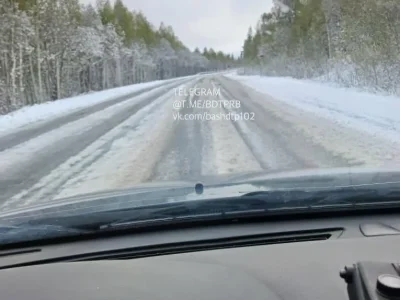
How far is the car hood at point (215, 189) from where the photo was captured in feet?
5.96

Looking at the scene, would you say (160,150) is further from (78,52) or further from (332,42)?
(78,52)

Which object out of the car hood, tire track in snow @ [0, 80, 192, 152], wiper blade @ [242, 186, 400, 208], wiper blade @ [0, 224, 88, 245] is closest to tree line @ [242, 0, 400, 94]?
tire track in snow @ [0, 80, 192, 152]

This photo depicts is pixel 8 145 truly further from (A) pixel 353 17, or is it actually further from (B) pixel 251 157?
(A) pixel 353 17

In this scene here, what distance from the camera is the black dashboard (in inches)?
45.3

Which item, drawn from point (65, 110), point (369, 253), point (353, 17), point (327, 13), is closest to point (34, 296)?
point (369, 253)

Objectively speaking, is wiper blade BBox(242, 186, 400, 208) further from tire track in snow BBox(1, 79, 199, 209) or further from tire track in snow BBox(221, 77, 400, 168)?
tire track in snow BBox(1, 79, 199, 209)

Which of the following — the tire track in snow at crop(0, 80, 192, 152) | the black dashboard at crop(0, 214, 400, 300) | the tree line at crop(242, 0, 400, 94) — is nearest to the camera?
the black dashboard at crop(0, 214, 400, 300)

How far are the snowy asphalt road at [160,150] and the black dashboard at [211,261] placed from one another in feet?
5.82

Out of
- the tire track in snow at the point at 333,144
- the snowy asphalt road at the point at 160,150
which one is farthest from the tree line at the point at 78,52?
the tire track in snow at the point at 333,144

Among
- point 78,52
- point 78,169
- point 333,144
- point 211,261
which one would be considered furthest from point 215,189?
point 78,52

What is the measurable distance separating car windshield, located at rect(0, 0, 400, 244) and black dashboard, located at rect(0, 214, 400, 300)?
12 centimetres

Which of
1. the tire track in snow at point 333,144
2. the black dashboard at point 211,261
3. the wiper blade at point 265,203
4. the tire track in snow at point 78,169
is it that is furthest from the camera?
the tire track in snow at point 333,144

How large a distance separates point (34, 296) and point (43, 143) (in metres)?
5.41

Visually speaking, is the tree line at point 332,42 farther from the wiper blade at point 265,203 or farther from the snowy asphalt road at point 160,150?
the wiper blade at point 265,203
